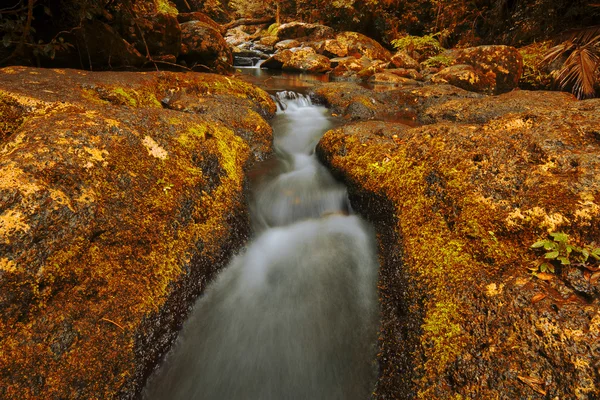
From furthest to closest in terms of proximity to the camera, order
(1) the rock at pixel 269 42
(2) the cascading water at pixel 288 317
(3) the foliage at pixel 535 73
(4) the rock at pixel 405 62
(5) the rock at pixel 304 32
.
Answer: (1) the rock at pixel 269 42, (5) the rock at pixel 304 32, (4) the rock at pixel 405 62, (3) the foliage at pixel 535 73, (2) the cascading water at pixel 288 317

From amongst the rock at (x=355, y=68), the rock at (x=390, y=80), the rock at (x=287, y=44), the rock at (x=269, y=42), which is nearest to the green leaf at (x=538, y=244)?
the rock at (x=390, y=80)

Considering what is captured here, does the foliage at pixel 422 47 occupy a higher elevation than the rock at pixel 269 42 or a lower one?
lower

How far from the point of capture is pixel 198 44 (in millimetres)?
8312

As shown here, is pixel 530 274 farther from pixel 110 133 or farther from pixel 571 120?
pixel 110 133

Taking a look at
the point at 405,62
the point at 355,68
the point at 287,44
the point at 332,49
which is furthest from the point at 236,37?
the point at 405,62

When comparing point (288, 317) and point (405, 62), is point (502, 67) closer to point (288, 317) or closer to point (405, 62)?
point (405, 62)

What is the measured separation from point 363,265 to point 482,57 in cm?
1013

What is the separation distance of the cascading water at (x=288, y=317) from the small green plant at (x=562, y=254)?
1264 millimetres

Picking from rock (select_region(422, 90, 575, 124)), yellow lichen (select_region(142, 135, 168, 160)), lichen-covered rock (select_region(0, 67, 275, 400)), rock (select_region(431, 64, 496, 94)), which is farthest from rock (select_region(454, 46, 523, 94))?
yellow lichen (select_region(142, 135, 168, 160))

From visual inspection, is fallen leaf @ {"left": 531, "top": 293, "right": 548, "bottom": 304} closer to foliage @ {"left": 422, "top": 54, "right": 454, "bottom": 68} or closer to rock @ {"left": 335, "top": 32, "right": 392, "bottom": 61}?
foliage @ {"left": 422, "top": 54, "right": 454, "bottom": 68}

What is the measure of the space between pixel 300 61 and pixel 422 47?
6796 mm

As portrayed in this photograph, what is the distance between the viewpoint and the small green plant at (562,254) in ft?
5.10

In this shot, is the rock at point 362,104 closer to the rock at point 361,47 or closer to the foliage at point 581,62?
the foliage at point 581,62

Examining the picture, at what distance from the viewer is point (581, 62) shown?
20.9ft
